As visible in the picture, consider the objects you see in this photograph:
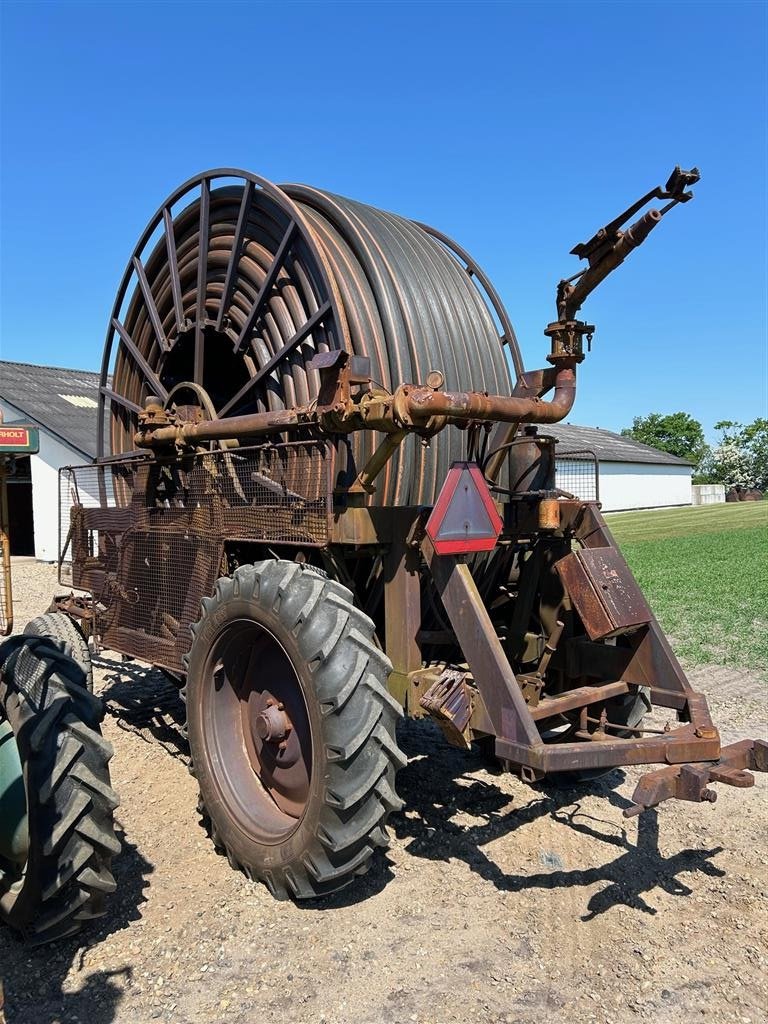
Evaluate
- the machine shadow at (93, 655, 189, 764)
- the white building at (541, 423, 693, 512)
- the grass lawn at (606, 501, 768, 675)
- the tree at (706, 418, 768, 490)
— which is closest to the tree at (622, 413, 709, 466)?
the tree at (706, 418, 768, 490)

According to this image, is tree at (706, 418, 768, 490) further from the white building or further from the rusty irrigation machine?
the rusty irrigation machine

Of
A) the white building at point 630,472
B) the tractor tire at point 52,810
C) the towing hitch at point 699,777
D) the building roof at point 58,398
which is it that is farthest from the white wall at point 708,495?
the tractor tire at point 52,810

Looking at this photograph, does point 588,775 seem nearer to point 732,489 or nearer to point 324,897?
point 324,897

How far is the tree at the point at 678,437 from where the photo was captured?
9314 cm

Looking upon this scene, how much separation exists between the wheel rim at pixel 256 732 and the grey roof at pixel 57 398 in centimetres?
1523

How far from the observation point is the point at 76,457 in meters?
20.3

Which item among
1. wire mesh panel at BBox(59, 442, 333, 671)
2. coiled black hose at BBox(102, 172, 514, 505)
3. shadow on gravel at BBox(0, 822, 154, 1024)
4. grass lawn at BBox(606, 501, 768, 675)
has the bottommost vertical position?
shadow on gravel at BBox(0, 822, 154, 1024)

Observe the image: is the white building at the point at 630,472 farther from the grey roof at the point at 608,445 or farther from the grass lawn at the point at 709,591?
the grass lawn at the point at 709,591

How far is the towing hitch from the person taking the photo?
3117mm

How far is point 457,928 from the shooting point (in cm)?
345

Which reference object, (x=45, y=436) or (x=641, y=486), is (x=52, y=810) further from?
(x=641, y=486)

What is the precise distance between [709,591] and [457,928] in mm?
10616

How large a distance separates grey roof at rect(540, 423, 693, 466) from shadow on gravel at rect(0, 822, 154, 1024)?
39.7 metres

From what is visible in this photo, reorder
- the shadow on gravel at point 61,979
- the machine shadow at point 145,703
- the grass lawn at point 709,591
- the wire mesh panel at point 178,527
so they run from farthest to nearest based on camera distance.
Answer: the grass lawn at point 709,591 → the machine shadow at point 145,703 → the wire mesh panel at point 178,527 → the shadow on gravel at point 61,979
